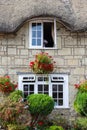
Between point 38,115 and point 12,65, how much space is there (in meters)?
2.49

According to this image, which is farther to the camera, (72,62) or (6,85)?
(72,62)

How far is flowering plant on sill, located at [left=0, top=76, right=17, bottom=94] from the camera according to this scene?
1509cm

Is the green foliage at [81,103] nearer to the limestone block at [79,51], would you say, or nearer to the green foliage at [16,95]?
the limestone block at [79,51]

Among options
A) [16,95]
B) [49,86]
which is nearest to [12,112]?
[16,95]

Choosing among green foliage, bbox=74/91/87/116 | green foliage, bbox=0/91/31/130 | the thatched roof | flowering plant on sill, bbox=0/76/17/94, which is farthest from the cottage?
green foliage, bbox=0/91/31/130

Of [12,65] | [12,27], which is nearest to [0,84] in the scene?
[12,65]

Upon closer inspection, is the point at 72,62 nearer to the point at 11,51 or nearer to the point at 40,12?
the point at 40,12

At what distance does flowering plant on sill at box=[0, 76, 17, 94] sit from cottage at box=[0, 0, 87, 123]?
461 mm

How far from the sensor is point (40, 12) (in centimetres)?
1545

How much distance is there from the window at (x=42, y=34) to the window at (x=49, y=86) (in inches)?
55.0

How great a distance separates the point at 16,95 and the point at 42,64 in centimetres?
191

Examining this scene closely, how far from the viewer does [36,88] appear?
51.5 feet

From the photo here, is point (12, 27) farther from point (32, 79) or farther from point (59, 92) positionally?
point (59, 92)

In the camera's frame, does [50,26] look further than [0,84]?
Yes
